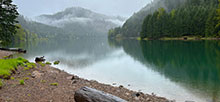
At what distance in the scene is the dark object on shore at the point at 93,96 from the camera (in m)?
8.81

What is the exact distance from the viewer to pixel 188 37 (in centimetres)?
11044

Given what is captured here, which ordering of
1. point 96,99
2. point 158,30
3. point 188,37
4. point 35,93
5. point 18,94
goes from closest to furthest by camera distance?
point 96,99
point 18,94
point 35,93
point 188,37
point 158,30

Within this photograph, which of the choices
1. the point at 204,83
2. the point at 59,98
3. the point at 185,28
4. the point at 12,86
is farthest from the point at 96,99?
the point at 185,28

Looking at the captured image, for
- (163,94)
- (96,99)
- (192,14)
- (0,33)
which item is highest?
(192,14)

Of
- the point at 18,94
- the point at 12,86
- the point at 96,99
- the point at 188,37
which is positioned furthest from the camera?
the point at 188,37

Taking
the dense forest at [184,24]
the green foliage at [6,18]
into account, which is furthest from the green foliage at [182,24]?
the green foliage at [6,18]

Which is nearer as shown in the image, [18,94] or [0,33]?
[18,94]

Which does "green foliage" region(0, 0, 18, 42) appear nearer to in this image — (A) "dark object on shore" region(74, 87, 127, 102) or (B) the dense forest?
(A) "dark object on shore" region(74, 87, 127, 102)

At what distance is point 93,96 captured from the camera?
360 inches

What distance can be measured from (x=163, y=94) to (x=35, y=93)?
38.3 ft

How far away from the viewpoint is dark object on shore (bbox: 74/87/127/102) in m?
8.81

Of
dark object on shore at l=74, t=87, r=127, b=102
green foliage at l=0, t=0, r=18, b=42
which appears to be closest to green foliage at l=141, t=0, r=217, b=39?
green foliage at l=0, t=0, r=18, b=42

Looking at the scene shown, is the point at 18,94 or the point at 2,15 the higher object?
the point at 2,15

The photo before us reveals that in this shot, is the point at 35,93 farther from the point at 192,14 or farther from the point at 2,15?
the point at 192,14
